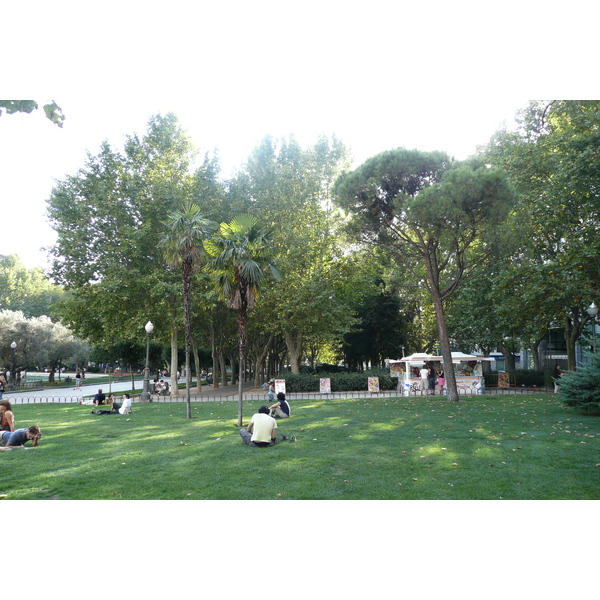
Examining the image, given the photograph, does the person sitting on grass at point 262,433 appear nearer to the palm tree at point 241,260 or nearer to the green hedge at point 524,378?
the palm tree at point 241,260

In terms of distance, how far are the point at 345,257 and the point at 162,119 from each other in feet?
52.4

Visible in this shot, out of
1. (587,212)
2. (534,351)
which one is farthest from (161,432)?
(534,351)

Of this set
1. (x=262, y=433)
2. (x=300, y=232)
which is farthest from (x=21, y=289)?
(x=262, y=433)

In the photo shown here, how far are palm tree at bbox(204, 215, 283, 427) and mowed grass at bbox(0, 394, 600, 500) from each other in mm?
3492

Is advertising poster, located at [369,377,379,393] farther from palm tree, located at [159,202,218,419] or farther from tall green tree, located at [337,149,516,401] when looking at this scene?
palm tree, located at [159,202,218,419]

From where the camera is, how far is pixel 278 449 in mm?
9555

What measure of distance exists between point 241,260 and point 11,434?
7284 mm

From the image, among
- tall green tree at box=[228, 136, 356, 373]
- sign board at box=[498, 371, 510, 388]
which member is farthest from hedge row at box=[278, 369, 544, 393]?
sign board at box=[498, 371, 510, 388]

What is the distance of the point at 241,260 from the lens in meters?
13.4

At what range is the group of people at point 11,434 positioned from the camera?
33.4ft

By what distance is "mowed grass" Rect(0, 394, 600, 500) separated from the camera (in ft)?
21.6

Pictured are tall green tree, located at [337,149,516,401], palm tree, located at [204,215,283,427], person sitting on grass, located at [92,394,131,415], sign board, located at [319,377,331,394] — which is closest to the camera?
palm tree, located at [204,215,283,427]

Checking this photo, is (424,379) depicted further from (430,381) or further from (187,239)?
(187,239)

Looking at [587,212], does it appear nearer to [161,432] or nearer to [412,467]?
[412,467]
